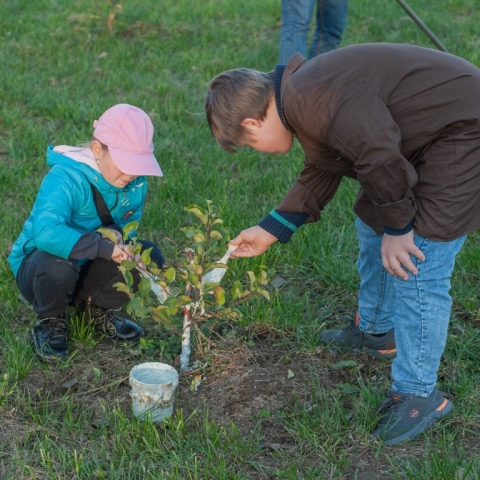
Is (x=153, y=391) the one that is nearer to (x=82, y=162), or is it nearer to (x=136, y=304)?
(x=136, y=304)

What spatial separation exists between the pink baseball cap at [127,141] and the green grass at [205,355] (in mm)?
776

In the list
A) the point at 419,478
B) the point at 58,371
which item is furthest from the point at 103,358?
the point at 419,478

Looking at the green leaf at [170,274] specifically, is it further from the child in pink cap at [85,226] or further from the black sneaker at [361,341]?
the black sneaker at [361,341]

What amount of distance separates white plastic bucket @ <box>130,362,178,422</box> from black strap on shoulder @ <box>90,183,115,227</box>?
733mm

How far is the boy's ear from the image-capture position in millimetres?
2621

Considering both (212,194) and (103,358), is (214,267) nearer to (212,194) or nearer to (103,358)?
(103,358)

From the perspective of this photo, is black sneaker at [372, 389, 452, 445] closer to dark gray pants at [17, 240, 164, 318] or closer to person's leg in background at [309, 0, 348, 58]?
dark gray pants at [17, 240, 164, 318]

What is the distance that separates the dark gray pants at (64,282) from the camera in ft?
10.6

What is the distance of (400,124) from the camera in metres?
2.53

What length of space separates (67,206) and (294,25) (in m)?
3.49

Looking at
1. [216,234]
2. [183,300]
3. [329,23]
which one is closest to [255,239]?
[216,234]

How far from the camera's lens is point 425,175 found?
258cm

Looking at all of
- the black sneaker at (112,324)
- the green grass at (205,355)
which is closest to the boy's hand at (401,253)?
the green grass at (205,355)

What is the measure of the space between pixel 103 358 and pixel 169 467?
80 cm
